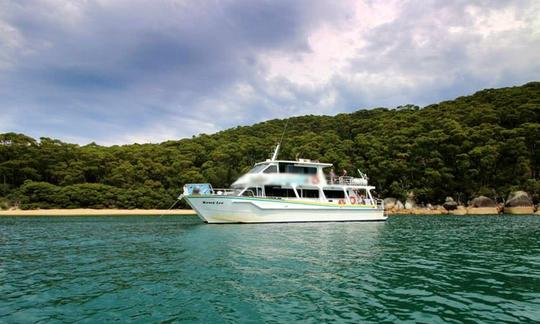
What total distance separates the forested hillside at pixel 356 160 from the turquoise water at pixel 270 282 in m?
45.2

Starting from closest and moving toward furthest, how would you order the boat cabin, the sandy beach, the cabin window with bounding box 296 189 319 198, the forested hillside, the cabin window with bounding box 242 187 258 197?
the cabin window with bounding box 242 187 258 197 < the boat cabin < the cabin window with bounding box 296 189 319 198 < the sandy beach < the forested hillside

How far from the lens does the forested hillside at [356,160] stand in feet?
188

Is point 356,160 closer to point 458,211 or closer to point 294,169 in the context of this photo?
point 458,211

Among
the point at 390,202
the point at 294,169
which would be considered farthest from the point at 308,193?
the point at 390,202

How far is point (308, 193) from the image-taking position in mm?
32625

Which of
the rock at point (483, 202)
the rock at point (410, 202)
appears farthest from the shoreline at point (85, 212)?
the rock at point (483, 202)

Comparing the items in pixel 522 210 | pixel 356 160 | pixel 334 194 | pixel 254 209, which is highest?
pixel 356 160

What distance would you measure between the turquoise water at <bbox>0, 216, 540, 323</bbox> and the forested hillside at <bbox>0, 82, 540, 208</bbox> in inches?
1781

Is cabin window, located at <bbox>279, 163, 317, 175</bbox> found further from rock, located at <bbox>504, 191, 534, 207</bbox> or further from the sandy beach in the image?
rock, located at <bbox>504, 191, 534, 207</bbox>

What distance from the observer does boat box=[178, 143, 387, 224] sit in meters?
28.4

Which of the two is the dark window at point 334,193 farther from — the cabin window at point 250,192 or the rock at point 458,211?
the rock at point 458,211

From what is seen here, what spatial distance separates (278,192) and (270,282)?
21.1 m

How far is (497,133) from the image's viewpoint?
60.8 m

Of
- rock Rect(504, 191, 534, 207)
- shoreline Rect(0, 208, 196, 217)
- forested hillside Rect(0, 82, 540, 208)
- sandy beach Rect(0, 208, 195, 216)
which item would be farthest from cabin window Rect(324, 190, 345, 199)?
rock Rect(504, 191, 534, 207)
